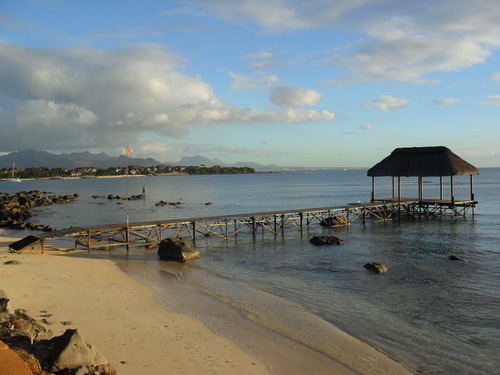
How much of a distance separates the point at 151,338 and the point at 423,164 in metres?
A: 36.6

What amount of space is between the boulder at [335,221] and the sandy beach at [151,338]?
21.8m

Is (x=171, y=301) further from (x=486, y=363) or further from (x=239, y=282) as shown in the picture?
(x=486, y=363)

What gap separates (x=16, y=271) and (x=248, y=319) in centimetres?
Answer: 954

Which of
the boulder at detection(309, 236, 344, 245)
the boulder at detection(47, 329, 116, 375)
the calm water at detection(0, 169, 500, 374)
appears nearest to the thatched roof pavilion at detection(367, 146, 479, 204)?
the calm water at detection(0, 169, 500, 374)

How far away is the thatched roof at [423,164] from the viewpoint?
1499 inches

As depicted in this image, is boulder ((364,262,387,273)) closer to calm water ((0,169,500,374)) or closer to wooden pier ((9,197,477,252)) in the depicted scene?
calm water ((0,169,500,374))

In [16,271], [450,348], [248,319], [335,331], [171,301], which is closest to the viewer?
[450,348]

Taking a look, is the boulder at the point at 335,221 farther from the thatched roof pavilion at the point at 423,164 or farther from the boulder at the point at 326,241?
the thatched roof pavilion at the point at 423,164

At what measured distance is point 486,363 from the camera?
902 cm

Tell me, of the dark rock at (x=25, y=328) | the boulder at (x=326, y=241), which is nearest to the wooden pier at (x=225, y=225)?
the boulder at (x=326, y=241)

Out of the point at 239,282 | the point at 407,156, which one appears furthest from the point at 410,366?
the point at 407,156

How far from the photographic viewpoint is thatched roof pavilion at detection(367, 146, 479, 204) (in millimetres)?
38062

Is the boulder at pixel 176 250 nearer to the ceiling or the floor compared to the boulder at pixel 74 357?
nearer to the floor

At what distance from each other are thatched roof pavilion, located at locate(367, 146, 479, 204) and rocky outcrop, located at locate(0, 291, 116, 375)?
3664 cm
